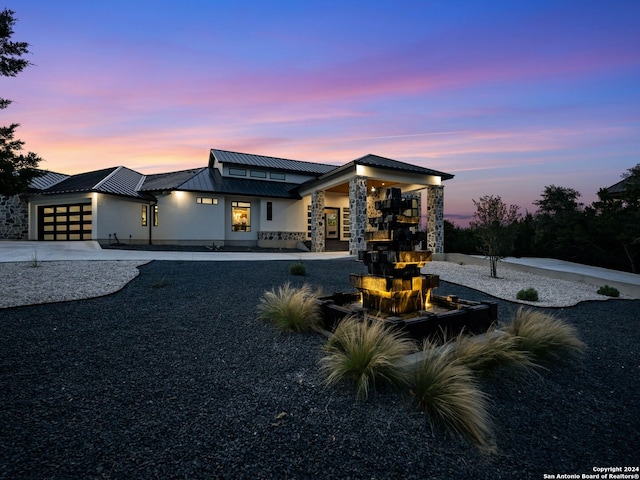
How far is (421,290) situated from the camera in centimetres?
464

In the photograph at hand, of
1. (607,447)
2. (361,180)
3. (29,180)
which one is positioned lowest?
(607,447)

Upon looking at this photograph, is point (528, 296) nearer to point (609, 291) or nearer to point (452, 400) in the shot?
point (609, 291)

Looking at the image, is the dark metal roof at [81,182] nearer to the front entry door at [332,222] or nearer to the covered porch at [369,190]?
the covered porch at [369,190]

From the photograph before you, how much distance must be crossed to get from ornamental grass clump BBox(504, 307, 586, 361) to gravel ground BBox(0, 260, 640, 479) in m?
0.20

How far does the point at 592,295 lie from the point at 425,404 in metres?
9.58

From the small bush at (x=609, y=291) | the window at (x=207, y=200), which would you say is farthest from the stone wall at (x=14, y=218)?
the small bush at (x=609, y=291)

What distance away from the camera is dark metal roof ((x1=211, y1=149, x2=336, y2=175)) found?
22.9 meters

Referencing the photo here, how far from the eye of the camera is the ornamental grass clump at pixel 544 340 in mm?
4055

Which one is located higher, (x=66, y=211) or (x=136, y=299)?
(x=66, y=211)

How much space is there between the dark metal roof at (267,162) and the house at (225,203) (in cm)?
9

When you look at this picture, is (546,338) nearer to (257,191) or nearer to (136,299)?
(136,299)

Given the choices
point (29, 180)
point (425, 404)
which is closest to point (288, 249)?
point (29, 180)

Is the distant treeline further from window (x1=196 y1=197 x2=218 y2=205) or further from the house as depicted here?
window (x1=196 y1=197 x2=218 y2=205)

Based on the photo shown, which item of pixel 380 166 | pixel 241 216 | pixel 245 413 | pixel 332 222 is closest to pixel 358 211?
pixel 380 166
